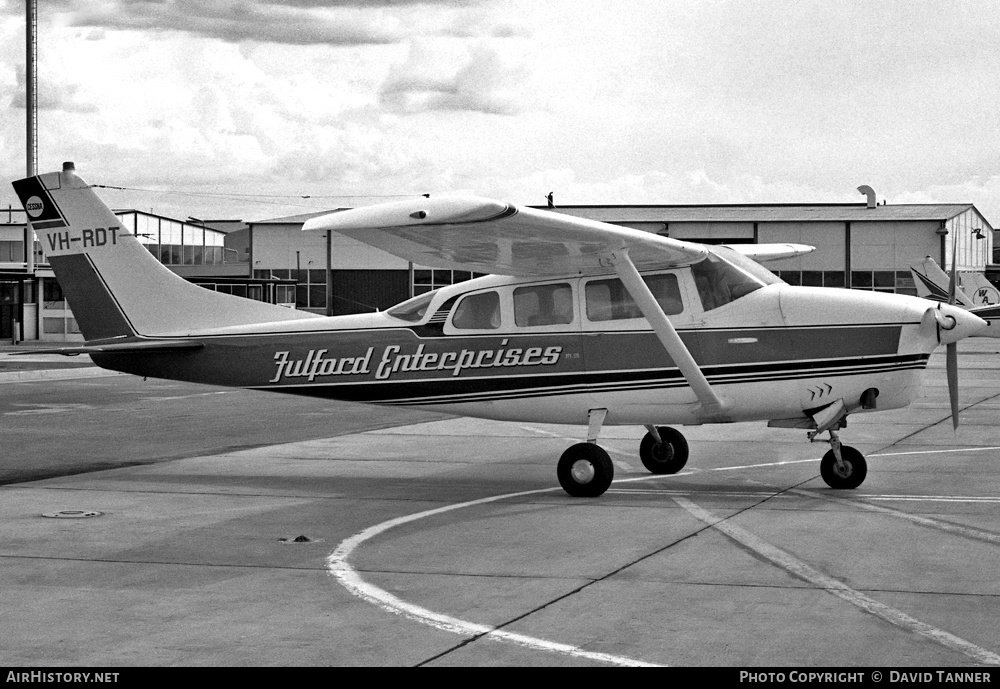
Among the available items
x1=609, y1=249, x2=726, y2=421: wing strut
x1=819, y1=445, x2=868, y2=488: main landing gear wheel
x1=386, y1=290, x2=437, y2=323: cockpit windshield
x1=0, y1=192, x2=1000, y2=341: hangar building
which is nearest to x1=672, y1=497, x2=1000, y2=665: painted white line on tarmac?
x1=609, y1=249, x2=726, y2=421: wing strut

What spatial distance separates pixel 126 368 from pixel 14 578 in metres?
5.62

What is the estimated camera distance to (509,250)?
10.5 meters

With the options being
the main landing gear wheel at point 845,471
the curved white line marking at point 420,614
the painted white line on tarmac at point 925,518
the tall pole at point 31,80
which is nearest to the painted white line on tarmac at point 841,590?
the painted white line on tarmac at point 925,518

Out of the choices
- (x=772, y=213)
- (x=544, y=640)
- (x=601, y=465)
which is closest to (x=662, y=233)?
(x=772, y=213)

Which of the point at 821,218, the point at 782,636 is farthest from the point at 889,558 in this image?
the point at 821,218

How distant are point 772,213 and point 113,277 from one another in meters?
57.9

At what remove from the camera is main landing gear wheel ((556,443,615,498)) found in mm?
10578

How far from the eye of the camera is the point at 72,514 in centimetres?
978

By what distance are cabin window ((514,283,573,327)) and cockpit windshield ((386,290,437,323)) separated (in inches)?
36.6

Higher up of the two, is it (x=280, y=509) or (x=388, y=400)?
(x=388, y=400)

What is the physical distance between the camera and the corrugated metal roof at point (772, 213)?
64.1 meters

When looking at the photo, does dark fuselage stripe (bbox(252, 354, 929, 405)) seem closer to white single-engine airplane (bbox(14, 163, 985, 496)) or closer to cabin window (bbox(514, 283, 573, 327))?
white single-engine airplane (bbox(14, 163, 985, 496))

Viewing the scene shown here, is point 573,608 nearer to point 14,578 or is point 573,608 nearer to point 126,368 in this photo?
point 14,578

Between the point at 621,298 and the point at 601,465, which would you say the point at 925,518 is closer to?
the point at 601,465
